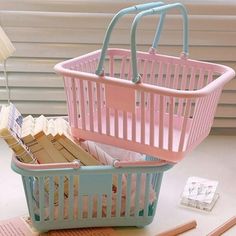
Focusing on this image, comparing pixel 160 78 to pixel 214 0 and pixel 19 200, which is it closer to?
pixel 214 0

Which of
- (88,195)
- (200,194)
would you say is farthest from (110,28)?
(200,194)

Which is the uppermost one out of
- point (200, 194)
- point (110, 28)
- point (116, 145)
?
point (110, 28)

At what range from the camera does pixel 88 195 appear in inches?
41.6

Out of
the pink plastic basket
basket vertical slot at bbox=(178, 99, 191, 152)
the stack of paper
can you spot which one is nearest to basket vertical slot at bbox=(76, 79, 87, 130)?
the pink plastic basket

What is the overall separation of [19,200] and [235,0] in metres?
0.90

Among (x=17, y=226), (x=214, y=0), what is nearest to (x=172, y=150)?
(x=17, y=226)

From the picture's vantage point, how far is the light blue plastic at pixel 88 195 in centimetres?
103

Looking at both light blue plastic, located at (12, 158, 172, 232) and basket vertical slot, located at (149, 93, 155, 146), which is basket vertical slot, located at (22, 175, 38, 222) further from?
basket vertical slot, located at (149, 93, 155, 146)

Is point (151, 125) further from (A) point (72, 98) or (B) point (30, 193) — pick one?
(B) point (30, 193)

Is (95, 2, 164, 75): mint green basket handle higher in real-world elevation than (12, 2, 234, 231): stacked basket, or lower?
higher

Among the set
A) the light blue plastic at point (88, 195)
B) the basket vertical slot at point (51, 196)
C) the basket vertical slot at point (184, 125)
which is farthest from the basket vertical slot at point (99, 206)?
the basket vertical slot at point (184, 125)

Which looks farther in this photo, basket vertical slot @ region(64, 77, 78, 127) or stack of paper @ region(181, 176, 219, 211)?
stack of paper @ region(181, 176, 219, 211)

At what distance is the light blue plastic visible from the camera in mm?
1033

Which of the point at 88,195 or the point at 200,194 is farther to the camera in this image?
the point at 200,194
